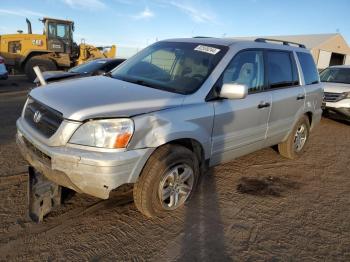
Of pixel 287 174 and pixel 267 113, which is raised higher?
pixel 267 113

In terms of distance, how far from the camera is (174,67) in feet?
13.7

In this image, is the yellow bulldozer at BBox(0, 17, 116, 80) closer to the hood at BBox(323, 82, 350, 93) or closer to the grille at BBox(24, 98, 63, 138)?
the hood at BBox(323, 82, 350, 93)

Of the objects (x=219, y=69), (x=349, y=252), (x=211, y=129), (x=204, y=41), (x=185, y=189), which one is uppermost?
(x=204, y=41)

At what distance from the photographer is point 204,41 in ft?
14.7

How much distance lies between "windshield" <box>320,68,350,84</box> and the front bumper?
932 centimetres

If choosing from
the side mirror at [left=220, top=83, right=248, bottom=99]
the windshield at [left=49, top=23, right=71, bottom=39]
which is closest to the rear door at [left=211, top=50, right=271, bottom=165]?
the side mirror at [left=220, top=83, right=248, bottom=99]

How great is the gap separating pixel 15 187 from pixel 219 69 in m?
2.86

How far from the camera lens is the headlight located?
9.73ft

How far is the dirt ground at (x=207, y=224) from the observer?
305cm

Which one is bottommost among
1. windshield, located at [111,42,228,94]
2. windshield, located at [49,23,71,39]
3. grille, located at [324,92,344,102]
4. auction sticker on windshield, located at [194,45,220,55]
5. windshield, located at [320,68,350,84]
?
grille, located at [324,92,344,102]

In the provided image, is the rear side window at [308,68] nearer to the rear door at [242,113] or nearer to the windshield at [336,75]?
the rear door at [242,113]

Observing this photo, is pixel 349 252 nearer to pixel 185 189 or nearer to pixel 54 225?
pixel 185 189

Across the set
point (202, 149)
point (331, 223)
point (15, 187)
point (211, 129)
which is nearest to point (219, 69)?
point (211, 129)

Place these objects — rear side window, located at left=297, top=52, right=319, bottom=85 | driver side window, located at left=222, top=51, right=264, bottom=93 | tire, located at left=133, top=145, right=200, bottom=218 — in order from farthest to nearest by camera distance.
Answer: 1. rear side window, located at left=297, top=52, right=319, bottom=85
2. driver side window, located at left=222, top=51, right=264, bottom=93
3. tire, located at left=133, top=145, right=200, bottom=218
